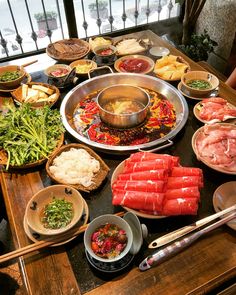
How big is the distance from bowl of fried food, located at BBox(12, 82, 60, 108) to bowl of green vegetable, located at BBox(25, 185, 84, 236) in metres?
1.28

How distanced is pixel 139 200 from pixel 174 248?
370mm

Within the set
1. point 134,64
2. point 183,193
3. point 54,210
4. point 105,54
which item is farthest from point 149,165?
point 105,54

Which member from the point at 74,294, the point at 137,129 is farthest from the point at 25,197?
the point at 137,129

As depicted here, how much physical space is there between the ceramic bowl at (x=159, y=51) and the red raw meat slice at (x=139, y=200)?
8.55 feet

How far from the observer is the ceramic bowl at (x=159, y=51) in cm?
388

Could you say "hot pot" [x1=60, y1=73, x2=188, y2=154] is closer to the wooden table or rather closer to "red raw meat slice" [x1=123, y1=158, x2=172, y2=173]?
"red raw meat slice" [x1=123, y1=158, x2=172, y2=173]

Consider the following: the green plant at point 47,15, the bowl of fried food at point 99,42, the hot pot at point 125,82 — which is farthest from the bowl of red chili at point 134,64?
the green plant at point 47,15

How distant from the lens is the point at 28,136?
252 cm

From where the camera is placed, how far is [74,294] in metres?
1.63

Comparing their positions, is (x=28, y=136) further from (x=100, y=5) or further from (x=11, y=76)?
(x=100, y=5)

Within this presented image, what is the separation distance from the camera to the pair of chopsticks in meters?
1.75

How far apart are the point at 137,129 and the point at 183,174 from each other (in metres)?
0.92

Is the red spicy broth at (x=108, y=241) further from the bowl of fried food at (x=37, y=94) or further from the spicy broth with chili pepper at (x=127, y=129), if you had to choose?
the bowl of fried food at (x=37, y=94)

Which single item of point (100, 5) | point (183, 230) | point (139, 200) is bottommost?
point (100, 5)
